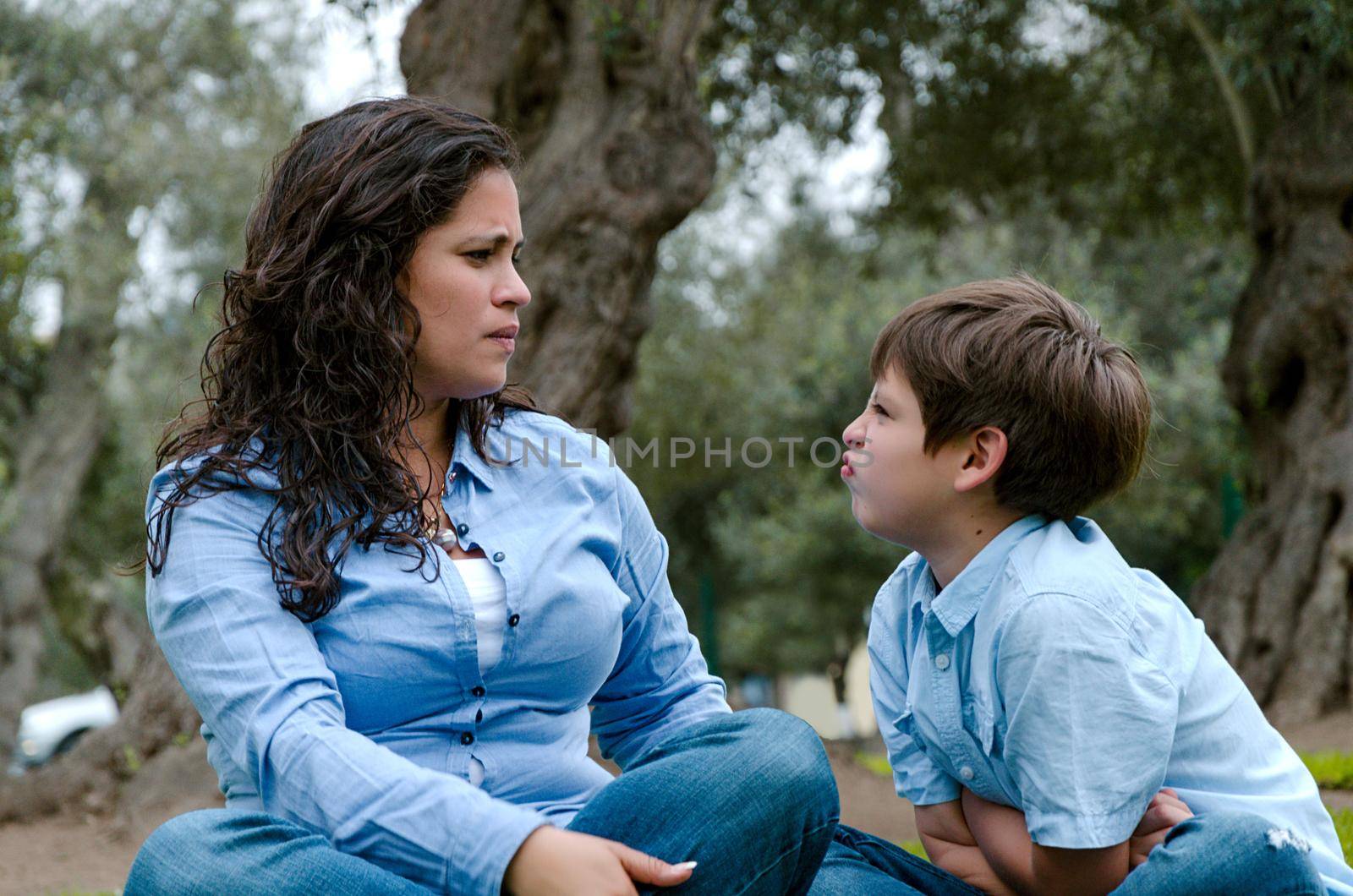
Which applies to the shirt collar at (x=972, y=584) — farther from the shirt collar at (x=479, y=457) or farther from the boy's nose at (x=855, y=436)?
the shirt collar at (x=479, y=457)

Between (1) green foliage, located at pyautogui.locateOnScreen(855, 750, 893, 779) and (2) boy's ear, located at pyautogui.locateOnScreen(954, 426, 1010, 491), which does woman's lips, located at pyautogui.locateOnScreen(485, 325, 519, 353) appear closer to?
(2) boy's ear, located at pyautogui.locateOnScreen(954, 426, 1010, 491)

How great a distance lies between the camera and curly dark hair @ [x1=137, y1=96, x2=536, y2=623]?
2.05 meters

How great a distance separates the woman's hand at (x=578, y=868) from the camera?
5.31ft

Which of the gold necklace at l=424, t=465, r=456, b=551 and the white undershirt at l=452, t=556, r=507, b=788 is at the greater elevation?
the gold necklace at l=424, t=465, r=456, b=551

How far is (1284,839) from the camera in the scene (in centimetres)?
183

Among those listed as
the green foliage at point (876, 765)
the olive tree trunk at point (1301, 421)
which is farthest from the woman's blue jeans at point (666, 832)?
the olive tree trunk at point (1301, 421)

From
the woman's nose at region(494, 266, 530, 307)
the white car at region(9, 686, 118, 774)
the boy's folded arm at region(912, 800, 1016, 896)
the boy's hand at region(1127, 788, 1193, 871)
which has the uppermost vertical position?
the woman's nose at region(494, 266, 530, 307)

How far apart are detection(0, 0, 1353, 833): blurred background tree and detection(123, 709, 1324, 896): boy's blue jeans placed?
46.1 inches

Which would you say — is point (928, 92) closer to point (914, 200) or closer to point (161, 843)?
point (914, 200)

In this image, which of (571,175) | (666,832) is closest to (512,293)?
(666,832)

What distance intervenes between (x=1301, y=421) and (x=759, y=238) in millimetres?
10688

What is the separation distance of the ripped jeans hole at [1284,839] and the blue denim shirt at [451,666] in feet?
3.11

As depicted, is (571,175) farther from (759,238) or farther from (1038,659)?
(759,238)

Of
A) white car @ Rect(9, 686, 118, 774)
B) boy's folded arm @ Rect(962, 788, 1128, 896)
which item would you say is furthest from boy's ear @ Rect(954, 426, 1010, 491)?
white car @ Rect(9, 686, 118, 774)
